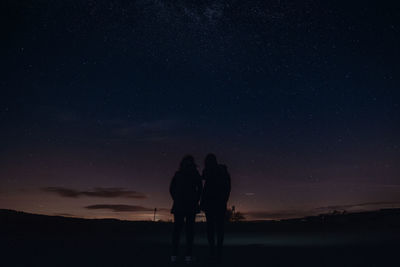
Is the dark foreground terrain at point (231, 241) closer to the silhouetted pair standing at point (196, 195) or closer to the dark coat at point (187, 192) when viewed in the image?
the silhouetted pair standing at point (196, 195)

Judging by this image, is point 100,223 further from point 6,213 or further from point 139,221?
point 6,213

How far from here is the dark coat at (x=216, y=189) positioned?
7.94 metres

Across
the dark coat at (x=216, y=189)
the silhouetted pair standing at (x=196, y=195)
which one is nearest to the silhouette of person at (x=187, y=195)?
the silhouetted pair standing at (x=196, y=195)

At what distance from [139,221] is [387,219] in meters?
16.8

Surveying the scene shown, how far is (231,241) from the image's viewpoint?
1553 cm

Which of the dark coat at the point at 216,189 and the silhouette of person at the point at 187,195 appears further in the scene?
the dark coat at the point at 216,189

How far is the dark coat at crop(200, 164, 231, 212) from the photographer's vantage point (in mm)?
7941

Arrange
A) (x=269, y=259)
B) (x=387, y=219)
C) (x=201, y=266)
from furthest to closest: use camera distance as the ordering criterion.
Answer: (x=387, y=219), (x=269, y=259), (x=201, y=266)

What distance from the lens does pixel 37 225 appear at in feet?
81.7

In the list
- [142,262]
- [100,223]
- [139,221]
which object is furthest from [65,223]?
[142,262]

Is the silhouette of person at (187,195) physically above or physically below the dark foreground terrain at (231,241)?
above

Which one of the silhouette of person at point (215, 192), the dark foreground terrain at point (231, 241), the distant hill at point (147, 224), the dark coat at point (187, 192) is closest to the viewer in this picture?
the dark coat at point (187, 192)

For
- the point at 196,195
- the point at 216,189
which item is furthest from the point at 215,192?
the point at 196,195

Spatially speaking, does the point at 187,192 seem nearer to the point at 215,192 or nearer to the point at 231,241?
the point at 215,192
